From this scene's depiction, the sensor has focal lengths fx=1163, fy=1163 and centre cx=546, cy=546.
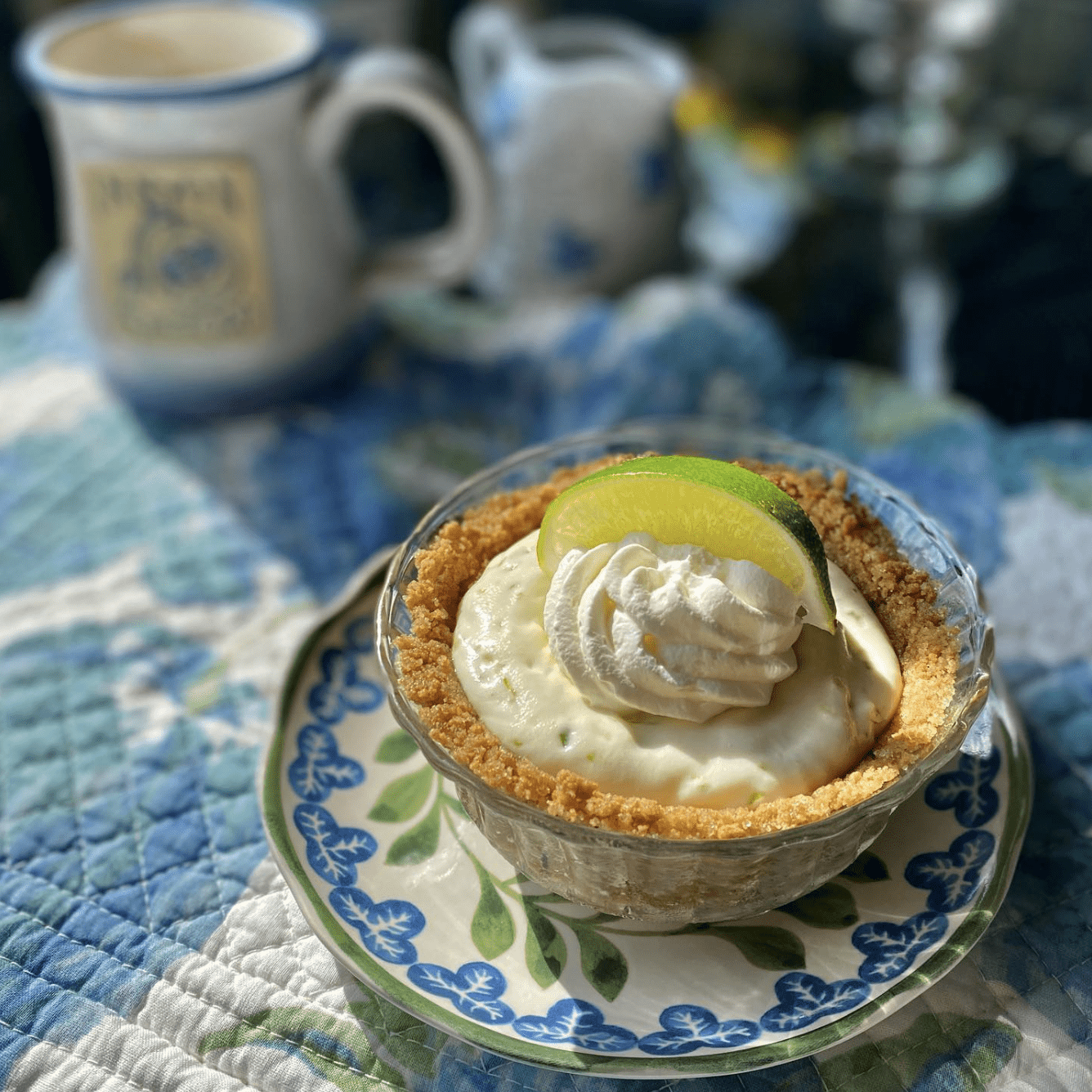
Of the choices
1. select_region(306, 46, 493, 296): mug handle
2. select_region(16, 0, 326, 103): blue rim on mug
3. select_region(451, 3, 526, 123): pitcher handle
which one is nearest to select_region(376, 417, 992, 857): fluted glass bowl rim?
select_region(306, 46, 493, 296): mug handle

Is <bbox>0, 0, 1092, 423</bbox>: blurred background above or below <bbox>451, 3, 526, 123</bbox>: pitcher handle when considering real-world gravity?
below

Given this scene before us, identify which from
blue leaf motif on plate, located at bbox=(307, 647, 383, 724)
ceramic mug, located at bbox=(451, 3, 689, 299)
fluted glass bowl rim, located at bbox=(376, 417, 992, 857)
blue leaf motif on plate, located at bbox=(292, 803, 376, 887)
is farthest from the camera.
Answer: ceramic mug, located at bbox=(451, 3, 689, 299)

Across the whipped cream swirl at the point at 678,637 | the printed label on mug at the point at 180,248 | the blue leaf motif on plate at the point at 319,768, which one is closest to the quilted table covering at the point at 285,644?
the blue leaf motif on plate at the point at 319,768

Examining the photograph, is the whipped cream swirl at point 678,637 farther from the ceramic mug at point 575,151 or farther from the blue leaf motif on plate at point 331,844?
the ceramic mug at point 575,151

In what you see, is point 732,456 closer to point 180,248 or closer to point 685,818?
point 685,818

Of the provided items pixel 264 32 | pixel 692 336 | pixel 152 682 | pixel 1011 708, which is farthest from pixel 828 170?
pixel 152 682

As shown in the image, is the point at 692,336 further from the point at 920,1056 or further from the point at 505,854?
the point at 920,1056

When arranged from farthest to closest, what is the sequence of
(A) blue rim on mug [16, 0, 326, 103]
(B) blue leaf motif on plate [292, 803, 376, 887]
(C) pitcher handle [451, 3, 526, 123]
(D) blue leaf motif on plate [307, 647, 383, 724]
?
1. (C) pitcher handle [451, 3, 526, 123]
2. (A) blue rim on mug [16, 0, 326, 103]
3. (D) blue leaf motif on plate [307, 647, 383, 724]
4. (B) blue leaf motif on plate [292, 803, 376, 887]

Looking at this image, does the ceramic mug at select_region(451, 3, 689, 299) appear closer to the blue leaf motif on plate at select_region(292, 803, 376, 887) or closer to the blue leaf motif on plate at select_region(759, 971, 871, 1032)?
the blue leaf motif on plate at select_region(292, 803, 376, 887)
